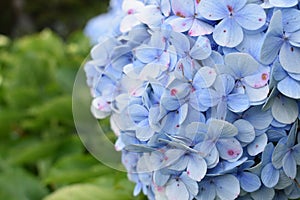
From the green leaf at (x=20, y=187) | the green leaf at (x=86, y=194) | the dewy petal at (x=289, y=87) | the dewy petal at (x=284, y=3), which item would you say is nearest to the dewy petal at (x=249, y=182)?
the dewy petal at (x=289, y=87)

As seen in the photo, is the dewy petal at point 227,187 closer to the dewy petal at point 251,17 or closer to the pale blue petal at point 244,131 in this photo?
the pale blue petal at point 244,131

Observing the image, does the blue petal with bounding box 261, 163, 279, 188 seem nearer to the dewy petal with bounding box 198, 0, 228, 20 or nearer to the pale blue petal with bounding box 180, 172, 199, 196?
the pale blue petal with bounding box 180, 172, 199, 196

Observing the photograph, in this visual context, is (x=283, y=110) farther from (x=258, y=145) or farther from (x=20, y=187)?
(x=20, y=187)

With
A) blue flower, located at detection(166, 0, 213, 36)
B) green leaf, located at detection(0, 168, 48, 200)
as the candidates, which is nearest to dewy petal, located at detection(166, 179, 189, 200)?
blue flower, located at detection(166, 0, 213, 36)

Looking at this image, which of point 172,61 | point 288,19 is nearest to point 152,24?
point 172,61

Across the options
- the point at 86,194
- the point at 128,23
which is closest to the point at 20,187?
the point at 86,194

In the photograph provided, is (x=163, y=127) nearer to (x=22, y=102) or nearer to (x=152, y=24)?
(x=152, y=24)
